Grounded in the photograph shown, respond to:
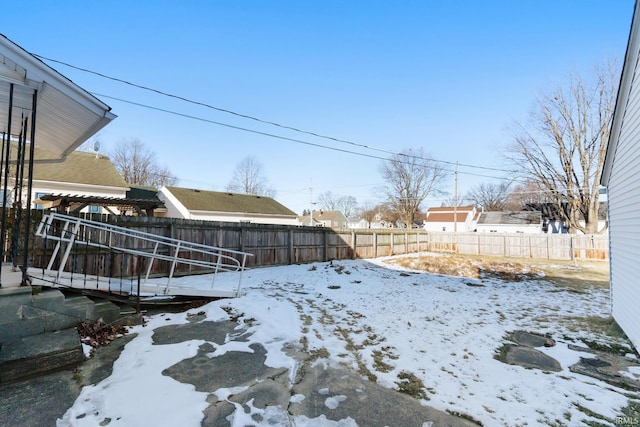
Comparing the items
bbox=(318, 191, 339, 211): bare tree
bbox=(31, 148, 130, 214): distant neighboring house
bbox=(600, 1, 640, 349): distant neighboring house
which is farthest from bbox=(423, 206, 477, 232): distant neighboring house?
bbox=(31, 148, 130, 214): distant neighboring house

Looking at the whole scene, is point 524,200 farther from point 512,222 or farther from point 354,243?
point 354,243

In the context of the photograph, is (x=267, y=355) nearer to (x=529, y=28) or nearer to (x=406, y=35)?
(x=406, y=35)

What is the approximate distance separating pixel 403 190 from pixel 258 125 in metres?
29.3

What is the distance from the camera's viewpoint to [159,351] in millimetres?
3512

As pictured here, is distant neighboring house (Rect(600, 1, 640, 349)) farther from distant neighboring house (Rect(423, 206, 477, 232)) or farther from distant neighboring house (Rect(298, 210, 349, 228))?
distant neighboring house (Rect(298, 210, 349, 228))

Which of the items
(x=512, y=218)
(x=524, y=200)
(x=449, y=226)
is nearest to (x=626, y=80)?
(x=512, y=218)

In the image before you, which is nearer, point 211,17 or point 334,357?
point 334,357

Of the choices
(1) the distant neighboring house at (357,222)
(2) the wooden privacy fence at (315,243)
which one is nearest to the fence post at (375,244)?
(2) the wooden privacy fence at (315,243)

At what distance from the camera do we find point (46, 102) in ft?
13.7

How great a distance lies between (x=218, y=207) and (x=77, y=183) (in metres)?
8.96

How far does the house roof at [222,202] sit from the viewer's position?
836 inches

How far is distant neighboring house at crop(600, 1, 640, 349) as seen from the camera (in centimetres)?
459

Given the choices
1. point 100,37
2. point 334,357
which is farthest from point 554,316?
point 100,37

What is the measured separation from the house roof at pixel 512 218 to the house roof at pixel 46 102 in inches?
1678
